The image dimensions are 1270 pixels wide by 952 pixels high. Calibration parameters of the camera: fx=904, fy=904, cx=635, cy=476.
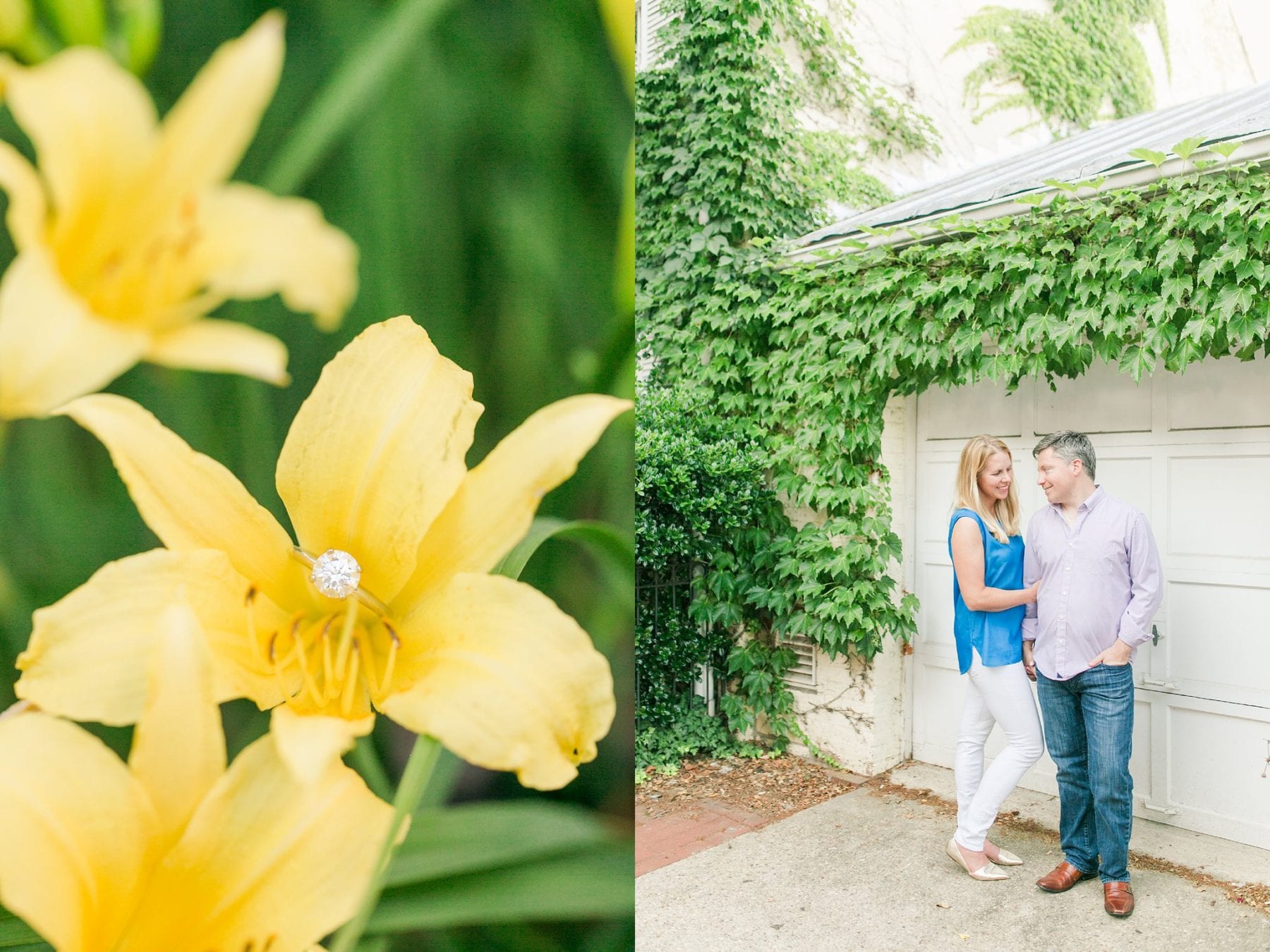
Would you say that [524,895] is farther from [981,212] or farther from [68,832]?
[981,212]

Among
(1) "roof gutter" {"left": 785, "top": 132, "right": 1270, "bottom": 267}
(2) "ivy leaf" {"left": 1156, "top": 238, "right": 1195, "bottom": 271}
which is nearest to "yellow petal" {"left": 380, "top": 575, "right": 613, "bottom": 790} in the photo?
(2) "ivy leaf" {"left": 1156, "top": 238, "right": 1195, "bottom": 271}

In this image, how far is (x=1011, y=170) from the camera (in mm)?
4891

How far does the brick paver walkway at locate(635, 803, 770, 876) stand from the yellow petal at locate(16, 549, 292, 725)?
3360 millimetres

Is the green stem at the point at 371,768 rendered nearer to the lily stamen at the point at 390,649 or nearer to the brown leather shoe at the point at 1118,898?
the lily stamen at the point at 390,649

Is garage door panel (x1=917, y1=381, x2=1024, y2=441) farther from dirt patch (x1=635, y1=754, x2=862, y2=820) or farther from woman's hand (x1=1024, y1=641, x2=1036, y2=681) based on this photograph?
dirt patch (x1=635, y1=754, x2=862, y2=820)

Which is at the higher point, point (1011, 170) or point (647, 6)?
point (647, 6)

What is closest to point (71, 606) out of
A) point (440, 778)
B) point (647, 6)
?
point (440, 778)

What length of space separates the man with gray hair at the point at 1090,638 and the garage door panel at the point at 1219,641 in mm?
745

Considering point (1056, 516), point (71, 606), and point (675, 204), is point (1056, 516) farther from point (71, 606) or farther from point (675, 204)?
point (71, 606)

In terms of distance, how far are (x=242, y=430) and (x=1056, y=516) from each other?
3247mm

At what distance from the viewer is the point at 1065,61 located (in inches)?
316

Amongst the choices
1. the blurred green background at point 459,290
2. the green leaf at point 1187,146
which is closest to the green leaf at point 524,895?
the blurred green background at point 459,290

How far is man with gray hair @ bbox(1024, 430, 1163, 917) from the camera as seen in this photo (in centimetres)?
308

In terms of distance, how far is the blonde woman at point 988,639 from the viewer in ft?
10.9
